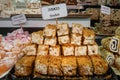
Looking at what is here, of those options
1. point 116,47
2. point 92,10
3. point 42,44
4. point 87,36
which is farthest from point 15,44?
point 92,10

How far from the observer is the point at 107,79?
6.49 ft

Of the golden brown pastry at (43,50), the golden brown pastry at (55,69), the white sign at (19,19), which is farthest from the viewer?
the white sign at (19,19)

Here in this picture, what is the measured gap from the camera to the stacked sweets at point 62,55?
2.00 meters

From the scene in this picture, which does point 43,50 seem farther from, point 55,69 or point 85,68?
point 85,68

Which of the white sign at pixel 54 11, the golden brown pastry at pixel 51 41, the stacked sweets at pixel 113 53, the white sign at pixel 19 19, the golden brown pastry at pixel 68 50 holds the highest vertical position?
the white sign at pixel 54 11

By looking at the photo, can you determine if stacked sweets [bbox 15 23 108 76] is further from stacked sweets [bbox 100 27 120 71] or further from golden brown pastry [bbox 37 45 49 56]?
stacked sweets [bbox 100 27 120 71]

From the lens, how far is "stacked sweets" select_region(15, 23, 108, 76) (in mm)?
1995

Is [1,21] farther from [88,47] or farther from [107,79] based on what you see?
[107,79]

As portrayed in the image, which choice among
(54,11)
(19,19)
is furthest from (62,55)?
(19,19)

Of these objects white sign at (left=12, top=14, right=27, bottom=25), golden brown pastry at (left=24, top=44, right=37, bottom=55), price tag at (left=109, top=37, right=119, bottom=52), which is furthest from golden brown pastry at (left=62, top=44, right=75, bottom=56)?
white sign at (left=12, top=14, right=27, bottom=25)

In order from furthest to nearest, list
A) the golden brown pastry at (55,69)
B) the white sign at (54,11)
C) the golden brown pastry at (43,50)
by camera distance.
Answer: the white sign at (54,11) < the golden brown pastry at (43,50) < the golden brown pastry at (55,69)

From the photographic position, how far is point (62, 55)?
2193 millimetres

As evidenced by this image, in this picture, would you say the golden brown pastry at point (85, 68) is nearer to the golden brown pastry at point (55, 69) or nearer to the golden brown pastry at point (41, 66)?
the golden brown pastry at point (55, 69)

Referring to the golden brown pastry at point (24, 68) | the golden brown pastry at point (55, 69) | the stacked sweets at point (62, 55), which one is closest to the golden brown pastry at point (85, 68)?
the stacked sweets at point (62, 55)
